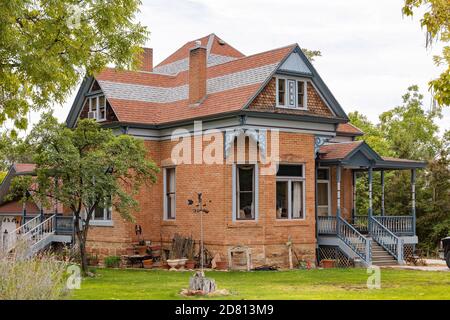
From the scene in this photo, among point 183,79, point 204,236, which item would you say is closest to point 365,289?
point 204,236

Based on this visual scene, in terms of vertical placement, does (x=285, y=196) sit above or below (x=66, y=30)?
below

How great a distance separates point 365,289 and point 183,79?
51.3ft

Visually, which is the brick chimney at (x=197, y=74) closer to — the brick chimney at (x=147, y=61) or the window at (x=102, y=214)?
the window at (x=102, y=214)

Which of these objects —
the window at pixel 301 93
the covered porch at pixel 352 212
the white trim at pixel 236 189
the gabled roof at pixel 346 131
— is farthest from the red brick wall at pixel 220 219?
the gabled roof at pixel 346 131

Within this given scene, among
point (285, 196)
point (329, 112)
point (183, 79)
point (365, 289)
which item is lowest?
point (365, 289)

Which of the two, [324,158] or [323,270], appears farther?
[324,158]

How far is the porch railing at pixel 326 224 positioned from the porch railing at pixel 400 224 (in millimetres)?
2391

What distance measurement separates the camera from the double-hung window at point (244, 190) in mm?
26547

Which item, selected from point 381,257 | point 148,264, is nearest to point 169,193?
point 148,264

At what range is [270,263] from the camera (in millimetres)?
26188

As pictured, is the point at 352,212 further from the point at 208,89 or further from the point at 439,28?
the point at 439,28

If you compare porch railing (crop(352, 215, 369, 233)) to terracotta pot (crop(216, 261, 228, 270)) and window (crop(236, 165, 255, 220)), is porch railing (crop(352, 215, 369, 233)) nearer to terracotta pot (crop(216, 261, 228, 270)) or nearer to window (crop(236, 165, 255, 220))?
window (crop(236, 165, 255, 220))
